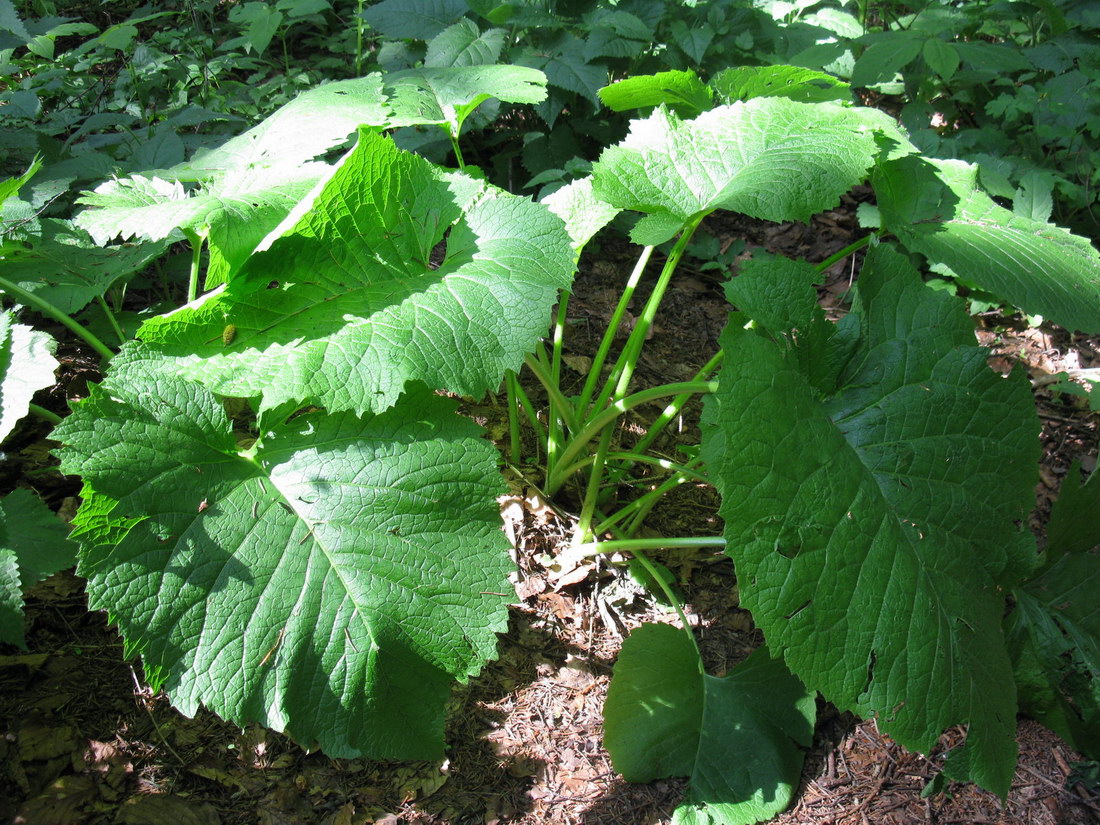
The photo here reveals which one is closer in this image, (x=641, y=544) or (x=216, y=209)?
(x=216, y=209)

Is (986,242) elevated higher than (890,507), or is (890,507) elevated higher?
(986,242)

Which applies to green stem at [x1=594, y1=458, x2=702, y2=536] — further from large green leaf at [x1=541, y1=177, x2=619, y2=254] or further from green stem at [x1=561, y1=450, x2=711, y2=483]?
large green leaf at [x1=541, y1=177, x2=619, y2=254]

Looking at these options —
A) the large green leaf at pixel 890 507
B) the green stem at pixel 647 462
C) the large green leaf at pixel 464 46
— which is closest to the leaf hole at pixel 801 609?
the large green leaf at pixel 890 507

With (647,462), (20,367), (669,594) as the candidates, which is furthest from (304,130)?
(669,594)

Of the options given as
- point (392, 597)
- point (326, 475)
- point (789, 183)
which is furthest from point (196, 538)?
point (789, 183)

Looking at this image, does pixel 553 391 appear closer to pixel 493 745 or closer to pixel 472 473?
pixel 472 473

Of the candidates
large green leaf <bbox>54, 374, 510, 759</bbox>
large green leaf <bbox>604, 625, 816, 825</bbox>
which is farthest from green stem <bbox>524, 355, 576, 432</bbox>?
large green leaf <bbox>604, 625, 816, 825</bbox>
